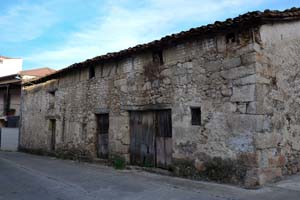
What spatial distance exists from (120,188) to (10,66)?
90.0ft

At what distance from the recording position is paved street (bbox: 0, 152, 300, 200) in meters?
4.67

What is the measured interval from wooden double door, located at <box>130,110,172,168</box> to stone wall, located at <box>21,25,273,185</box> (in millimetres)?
225

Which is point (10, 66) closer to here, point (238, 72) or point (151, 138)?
point (151, 138)

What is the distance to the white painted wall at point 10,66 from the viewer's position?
28.0 metres

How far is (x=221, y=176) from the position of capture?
18.3ft

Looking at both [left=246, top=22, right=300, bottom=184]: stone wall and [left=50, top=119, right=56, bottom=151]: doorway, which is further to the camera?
[left=50, top=119, right=56, bottom=151]: doorway

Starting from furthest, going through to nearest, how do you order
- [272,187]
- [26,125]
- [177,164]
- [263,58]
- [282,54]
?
1. [26,125]
2. [177,164]
3. [282,54]
4. [263,58]
5. [272,187]

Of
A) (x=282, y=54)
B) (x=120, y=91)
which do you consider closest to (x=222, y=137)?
(x=282, y=54)

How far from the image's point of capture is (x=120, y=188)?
538cm

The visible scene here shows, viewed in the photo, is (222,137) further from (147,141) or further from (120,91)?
(120,91)

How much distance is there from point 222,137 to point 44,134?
8.97 m

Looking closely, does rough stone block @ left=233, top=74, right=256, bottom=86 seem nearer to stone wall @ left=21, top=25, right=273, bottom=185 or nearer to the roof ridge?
stone wall @ left=21, top=25, right=273, bottom=185

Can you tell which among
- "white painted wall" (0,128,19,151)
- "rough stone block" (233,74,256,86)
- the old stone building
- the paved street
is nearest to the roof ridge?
the old stone building

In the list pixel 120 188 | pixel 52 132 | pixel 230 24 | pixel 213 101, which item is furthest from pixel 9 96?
pixel 230 24
